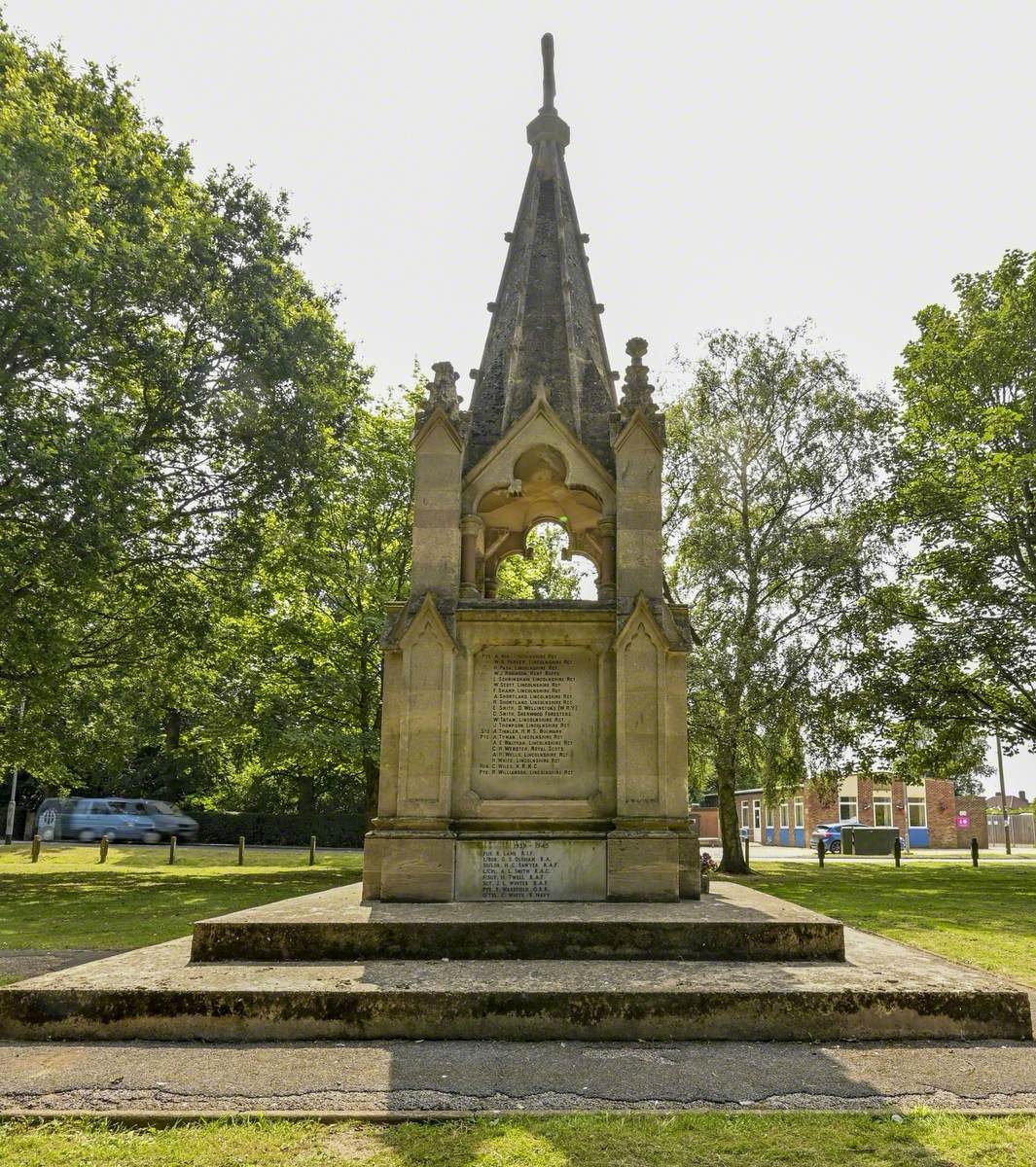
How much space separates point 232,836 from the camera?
45.1 m

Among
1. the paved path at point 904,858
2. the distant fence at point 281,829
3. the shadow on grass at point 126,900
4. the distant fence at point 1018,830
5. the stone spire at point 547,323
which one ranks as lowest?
the distant fence at point 1018,830

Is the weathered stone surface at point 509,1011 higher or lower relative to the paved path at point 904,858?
higher

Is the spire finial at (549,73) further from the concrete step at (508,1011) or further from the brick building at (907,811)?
the brick building at (907,811)

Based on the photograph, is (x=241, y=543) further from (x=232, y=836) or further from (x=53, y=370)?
(x=232, y=836)

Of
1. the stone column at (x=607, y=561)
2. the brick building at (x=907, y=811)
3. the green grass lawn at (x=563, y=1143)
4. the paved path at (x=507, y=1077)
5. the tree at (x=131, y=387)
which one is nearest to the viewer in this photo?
the green grass lawn at (x=563, y=1143)

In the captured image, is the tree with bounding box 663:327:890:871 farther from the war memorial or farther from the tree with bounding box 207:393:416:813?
the war memorial

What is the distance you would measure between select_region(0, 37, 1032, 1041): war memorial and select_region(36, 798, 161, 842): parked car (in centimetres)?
3741

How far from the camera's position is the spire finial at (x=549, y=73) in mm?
13453

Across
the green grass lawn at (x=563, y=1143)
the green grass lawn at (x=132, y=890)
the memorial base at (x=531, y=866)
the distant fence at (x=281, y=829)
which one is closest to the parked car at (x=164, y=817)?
the distant fence at (x=281, y=829)

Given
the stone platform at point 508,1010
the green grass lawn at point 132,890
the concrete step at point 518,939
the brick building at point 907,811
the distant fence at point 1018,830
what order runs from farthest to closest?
the distant fence at point 1018,830 → the brick building at point 907,811 → the green grass lawn at point 132,890 → the concrete step at point 518,939 → the stone platform at point 508,1010

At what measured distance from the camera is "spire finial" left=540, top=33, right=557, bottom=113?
13.5m

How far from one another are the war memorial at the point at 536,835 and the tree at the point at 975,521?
16.6m

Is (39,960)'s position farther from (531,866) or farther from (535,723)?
(535,723)

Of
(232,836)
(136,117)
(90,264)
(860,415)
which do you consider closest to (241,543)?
(90,264)
